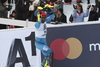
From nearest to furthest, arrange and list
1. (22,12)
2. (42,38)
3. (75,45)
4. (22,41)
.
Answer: (42,38) < (75,45) < (22,41) < (22,12)

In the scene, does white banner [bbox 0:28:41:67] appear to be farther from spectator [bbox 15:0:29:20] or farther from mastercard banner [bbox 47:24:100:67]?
spectator [bbox 15:0:29:20]

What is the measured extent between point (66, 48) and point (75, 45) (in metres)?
0.19

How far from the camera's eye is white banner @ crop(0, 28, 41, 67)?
17.4 ft

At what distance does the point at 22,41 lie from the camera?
17.7ft

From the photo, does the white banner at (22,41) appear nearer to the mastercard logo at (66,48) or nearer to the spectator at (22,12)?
the mastercard logo at (66,48)

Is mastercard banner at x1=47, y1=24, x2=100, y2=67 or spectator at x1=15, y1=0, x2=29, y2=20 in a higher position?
spectator at x1=15, y1=0, x2=29, y2=20

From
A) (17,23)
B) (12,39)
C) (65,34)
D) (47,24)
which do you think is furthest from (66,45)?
(17,23)

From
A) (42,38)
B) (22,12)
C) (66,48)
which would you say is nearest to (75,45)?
(66,48)

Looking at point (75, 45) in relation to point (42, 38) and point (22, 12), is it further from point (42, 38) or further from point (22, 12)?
point (22, 12)

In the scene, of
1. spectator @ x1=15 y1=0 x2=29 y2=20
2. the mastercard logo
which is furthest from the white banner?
spectator @ x1=15 y1=0 x2=29 y2=20

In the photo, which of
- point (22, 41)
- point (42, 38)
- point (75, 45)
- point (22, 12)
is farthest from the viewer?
point (22, 12)

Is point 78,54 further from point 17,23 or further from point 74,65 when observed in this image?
point 17,23

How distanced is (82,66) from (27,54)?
1.18 meters

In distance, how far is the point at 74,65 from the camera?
16.5 feet
